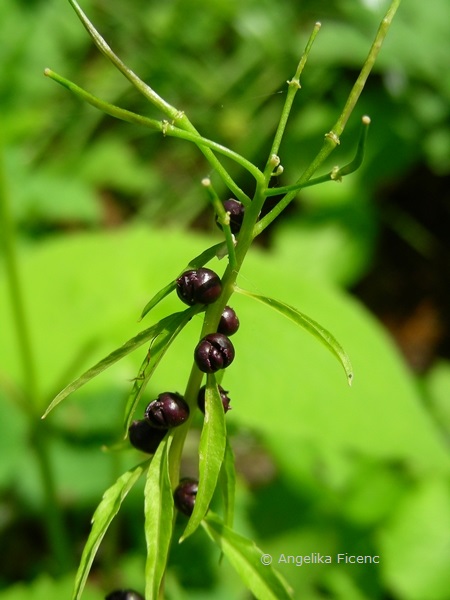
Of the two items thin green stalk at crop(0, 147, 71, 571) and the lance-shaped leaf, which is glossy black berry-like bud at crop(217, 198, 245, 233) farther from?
thin green stalk at crop(0, 147, 71, 571)

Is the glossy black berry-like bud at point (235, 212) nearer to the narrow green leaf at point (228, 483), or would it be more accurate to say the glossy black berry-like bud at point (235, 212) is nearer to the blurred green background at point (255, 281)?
the narrow green leaf at point (228, 483)

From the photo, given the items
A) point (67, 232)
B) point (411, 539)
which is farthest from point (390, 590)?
point (67, 232)

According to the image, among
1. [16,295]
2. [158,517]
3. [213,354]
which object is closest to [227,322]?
[213,354]

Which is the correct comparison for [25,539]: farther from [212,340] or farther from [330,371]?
[212,340]

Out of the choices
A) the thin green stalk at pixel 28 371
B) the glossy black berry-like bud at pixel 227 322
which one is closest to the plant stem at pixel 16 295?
the thin green stalk at pixel 28 371

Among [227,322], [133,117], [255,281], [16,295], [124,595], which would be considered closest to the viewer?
[133,117]

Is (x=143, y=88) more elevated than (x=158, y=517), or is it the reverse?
(x=143, y=88)

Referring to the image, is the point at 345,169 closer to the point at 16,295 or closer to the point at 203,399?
the point at 203,399
